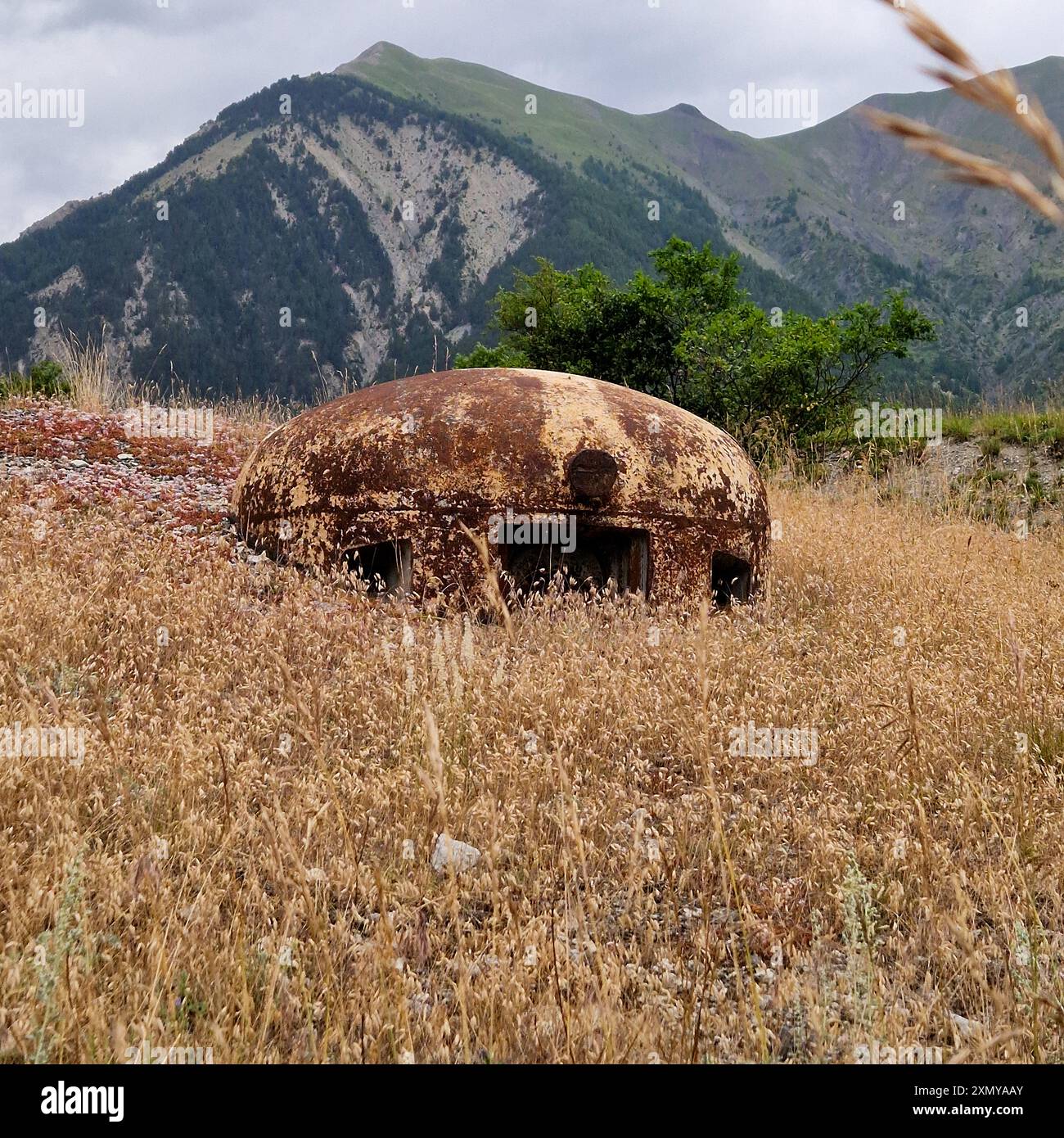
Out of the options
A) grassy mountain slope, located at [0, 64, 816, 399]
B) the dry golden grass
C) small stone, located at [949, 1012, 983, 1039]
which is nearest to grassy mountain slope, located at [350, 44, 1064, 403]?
grassy mountain slope, located at [0, 64, 816, 399]

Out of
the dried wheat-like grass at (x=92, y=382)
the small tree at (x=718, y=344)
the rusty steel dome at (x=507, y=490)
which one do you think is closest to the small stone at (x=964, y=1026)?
the rusty steel dome at (x=507, y=490)

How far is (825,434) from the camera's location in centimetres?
1249

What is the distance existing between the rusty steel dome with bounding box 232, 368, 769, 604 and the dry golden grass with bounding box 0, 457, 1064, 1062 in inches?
12.8

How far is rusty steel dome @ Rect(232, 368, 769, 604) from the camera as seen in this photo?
4.40 meters

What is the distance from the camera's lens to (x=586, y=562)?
4957 millimetres

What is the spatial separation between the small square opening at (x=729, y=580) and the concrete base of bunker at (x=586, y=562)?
1.89 feet

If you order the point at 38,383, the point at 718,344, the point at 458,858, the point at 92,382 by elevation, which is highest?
the point at 718,344

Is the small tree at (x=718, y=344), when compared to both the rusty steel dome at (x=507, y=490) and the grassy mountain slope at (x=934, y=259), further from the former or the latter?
the grassy mountain slope at (x=934, y=259)

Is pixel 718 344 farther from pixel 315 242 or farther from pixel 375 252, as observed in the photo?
pixel 375 252

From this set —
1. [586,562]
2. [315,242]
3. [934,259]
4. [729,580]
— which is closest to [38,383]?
[586,562]

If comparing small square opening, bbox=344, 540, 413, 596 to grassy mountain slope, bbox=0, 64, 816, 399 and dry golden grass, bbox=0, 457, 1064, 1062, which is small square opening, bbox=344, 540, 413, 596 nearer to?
dry golden grass, bbox=0, 457, 1064, 1062

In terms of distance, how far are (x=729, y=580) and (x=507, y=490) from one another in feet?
5.36

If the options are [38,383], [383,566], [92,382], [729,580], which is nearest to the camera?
[383,566]
